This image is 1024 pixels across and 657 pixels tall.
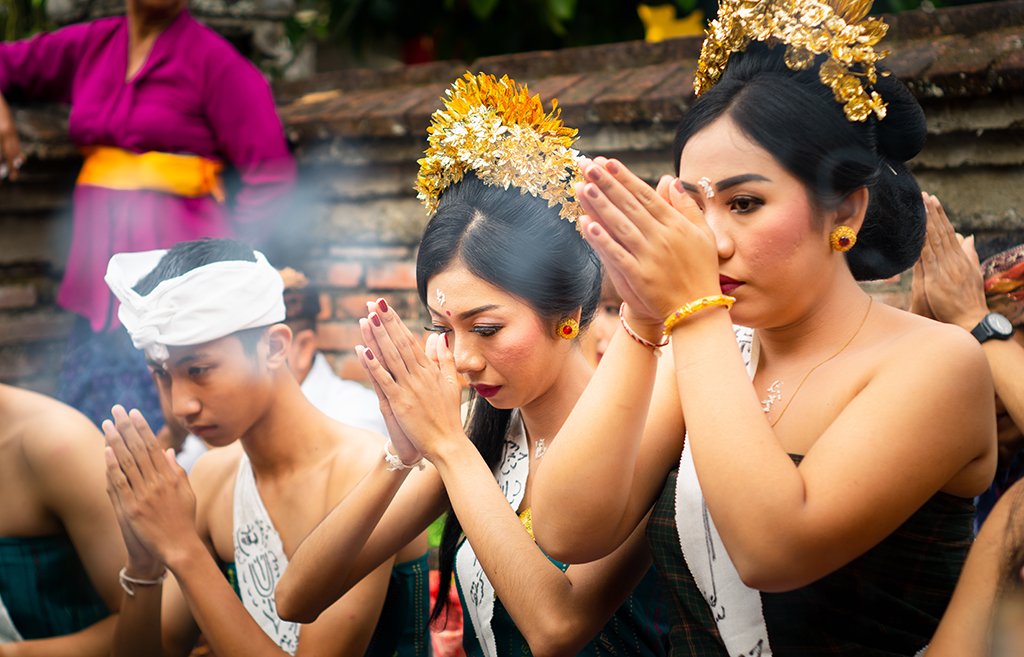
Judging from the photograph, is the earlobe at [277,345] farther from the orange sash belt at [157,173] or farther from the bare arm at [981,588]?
the bare arm at [981,588]

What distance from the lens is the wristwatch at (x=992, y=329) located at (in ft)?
9.05

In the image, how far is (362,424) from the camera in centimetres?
453

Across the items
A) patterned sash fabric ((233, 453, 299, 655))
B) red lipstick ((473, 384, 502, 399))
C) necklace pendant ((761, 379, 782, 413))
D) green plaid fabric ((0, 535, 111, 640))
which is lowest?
green plaid fabric ((0, 535, 111, 640))

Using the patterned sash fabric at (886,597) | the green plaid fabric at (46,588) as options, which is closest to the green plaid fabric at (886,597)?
the patterned sash fabric at (886,597)

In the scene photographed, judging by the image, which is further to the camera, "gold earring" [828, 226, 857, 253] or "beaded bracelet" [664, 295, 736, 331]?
"gold earring" [828, 226, 857, 253]

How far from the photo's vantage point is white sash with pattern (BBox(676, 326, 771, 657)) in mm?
2066

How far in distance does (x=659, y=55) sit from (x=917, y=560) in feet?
9.81

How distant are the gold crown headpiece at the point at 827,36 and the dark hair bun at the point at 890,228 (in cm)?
15

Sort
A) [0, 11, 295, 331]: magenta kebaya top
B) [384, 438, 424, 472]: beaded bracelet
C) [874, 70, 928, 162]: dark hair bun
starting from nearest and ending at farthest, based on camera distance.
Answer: [874, 70, 928, 162]: dark hair bun, [384, 438, 424, 472]: beaded bracelet, [0, 11, 295, 331]: magenta kebaya top

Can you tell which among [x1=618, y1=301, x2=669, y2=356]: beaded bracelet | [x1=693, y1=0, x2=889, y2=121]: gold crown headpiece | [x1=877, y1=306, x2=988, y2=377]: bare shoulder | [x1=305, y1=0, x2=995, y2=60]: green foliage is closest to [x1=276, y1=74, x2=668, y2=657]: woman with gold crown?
[x1=618, y1=301, x2=669, y2=356]: beaded bracelet

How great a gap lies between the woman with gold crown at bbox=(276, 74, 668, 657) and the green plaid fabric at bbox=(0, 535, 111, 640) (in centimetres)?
106

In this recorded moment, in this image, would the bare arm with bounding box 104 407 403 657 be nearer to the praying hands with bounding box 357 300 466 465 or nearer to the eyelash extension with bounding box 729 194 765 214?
the praying hands with bounding box 357 300 466 465

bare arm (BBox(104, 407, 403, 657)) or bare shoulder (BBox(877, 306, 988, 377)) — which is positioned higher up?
bare shoulder (BBox(877, 306, 988, 377))

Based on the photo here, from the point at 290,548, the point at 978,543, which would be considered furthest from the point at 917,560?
the point at 290,548
